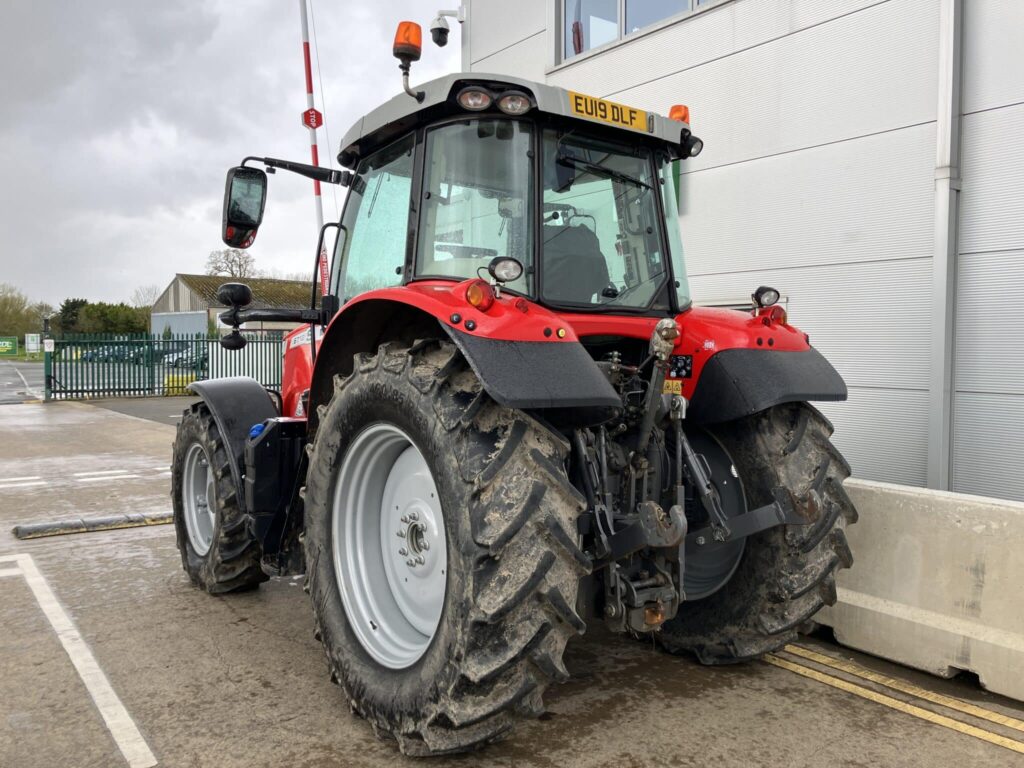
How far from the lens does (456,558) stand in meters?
2.76

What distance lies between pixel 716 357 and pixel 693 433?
1.52ft

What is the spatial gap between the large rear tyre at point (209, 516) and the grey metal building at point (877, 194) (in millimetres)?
4646

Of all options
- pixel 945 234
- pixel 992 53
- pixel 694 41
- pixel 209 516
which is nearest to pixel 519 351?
pixel 209 516

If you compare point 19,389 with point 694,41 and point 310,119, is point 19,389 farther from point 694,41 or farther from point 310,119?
point 694,41

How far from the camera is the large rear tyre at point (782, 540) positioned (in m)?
3.57

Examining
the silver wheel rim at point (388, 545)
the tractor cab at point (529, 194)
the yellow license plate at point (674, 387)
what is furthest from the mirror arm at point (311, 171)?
the yellow license plate at point (674, 387)

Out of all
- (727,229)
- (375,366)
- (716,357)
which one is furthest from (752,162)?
(375,366)

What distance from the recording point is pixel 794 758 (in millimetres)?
3041

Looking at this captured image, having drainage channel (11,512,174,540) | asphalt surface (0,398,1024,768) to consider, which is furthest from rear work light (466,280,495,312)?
drainage channel (11,512,174,540)

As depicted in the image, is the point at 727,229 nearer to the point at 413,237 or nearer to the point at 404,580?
the point at 413,237

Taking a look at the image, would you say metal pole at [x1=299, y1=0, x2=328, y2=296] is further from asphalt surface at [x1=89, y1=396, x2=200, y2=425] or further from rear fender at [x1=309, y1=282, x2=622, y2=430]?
asphalt surface at [x1=89, y1=396, x2=200, y2=425]

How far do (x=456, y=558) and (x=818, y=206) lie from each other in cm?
538

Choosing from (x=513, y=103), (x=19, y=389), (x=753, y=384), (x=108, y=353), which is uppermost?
(x=513, y=103)

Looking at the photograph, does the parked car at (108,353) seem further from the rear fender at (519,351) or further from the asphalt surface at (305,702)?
the rear fender at (519,351)
